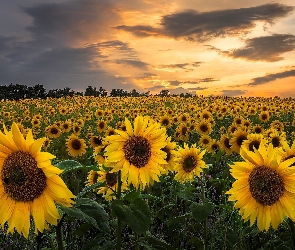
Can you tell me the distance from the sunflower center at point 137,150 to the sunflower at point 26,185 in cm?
76

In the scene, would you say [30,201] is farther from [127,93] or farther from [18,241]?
[127,93]

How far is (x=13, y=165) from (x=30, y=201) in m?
0.24

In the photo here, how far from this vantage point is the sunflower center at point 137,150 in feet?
10.0

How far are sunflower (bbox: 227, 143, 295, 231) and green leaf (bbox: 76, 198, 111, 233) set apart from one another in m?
0.90

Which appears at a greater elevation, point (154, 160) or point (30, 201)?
point (154, 160)

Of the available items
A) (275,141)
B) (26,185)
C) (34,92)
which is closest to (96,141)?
(275,141)

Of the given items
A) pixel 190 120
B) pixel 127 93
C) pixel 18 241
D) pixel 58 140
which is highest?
pixel 127 93

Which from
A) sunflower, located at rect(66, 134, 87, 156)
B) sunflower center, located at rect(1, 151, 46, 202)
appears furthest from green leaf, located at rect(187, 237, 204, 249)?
sunflower, located at rect(66, 134, 87, 156)

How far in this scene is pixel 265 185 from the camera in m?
2.77

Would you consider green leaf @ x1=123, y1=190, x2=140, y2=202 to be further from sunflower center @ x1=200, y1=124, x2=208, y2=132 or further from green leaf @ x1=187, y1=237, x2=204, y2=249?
sunflower center @ x1=200, y1=124, x2=208, y2=132

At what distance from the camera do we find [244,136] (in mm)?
6344

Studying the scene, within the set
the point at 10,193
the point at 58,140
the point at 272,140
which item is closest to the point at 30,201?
the point at 10,193

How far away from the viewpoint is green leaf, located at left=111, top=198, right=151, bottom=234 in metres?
2.63

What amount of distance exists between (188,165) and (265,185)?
178cm
